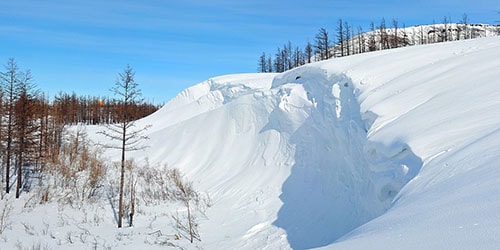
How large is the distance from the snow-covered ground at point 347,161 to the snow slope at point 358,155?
0.04 m

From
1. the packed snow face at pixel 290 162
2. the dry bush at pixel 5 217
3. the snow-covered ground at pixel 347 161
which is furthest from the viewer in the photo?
the dry bush at pixel 5 217

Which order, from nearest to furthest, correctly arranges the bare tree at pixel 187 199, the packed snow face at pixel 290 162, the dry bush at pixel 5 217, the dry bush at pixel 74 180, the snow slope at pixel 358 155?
1. the snow slope at pixel 358 155
2. the packed snow face at pixel 290 162
3. the bare tree at pixel 187 199
4. the dry bush at pixel 5 217
5. the dry bush at pixel 74 180

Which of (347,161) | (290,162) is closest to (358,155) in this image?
(347,161)

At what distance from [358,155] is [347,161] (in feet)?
3.03

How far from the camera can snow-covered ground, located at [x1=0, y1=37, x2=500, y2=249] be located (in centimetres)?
507

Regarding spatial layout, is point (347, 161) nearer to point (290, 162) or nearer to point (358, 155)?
point (358, 155)

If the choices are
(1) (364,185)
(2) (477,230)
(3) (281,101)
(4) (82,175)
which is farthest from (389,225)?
(4) (82,175)

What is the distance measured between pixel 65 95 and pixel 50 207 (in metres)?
71.6

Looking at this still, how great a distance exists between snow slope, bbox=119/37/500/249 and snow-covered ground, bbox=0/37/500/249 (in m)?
0.04

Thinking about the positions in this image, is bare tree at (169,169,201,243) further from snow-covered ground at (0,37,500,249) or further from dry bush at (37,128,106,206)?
dry bush at (37,128,106,206)

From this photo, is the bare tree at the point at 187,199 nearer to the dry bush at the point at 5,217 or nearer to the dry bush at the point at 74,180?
the dry bush at the point at 74,180

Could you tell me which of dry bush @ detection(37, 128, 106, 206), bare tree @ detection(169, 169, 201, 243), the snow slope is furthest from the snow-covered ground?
dry bush @ detection(37, 128, 106, 206)

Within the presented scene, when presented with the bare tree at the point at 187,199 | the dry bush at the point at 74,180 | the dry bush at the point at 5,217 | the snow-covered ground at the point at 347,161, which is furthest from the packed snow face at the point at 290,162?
the dry bush at the point at 5,217

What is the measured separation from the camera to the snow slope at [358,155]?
4961mm
